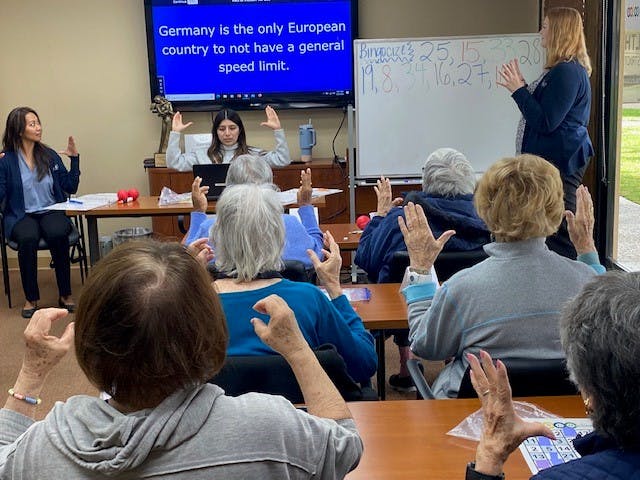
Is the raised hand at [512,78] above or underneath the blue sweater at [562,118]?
above

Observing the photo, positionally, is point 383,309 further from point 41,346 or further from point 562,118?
point 562,118

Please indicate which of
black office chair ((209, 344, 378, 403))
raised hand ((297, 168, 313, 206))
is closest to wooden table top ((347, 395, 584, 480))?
black office chair ((209, 344, 378, 403))

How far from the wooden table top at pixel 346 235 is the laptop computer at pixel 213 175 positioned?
91cm

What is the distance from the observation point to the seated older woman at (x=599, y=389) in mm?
981

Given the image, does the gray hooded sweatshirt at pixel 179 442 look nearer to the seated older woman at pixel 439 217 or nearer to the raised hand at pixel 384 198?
the seated older woman at pixel 439 217

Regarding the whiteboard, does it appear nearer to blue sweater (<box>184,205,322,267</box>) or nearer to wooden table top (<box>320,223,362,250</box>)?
wooden table top (<box>320,223,362,250</box>)

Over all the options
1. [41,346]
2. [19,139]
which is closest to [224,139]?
[19,139]

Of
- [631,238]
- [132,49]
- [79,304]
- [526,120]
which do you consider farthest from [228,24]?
[79,304]

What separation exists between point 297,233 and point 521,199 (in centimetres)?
120

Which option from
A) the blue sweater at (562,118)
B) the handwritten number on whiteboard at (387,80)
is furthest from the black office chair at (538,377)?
the handwritten number on whiteboard at (387,80)

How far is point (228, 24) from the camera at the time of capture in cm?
588

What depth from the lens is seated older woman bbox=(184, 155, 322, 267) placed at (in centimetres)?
292

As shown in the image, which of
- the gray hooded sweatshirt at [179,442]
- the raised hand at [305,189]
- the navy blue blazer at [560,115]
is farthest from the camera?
the navy blue blazer at [560,115]

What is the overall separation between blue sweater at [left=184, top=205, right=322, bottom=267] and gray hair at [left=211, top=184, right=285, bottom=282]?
490 millimetres
